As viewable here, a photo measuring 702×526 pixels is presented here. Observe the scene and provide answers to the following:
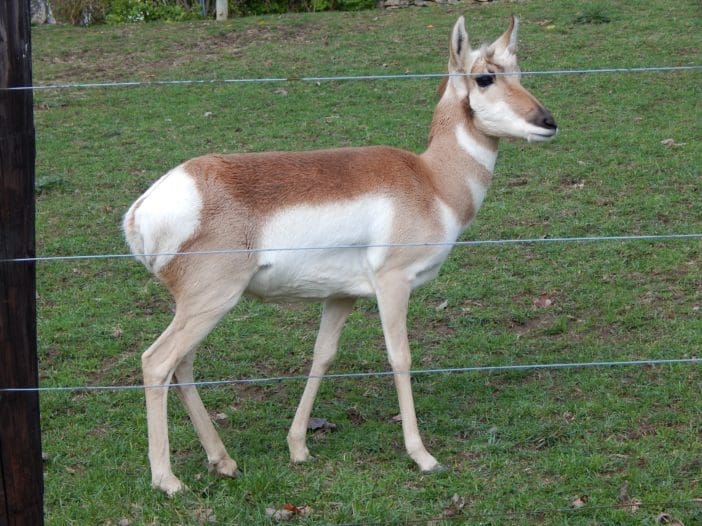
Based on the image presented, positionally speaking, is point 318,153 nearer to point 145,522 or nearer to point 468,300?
point 145,522

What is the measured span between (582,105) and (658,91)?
93 centimetres

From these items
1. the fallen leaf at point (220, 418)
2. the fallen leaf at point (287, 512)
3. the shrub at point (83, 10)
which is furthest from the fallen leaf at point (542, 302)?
the shrub at point (83, 10)

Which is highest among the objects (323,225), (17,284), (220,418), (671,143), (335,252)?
(17,284)

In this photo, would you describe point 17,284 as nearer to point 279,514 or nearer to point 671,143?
point 279,514

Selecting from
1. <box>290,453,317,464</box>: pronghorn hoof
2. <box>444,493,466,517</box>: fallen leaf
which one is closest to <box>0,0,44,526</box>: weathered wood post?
<box>290,453,317,464</box>: pronghorn hoof

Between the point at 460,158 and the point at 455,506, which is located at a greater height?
the point at 460,158

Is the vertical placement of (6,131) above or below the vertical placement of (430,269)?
above

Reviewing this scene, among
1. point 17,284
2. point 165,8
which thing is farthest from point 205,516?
point 165,8

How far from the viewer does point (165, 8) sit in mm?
18406

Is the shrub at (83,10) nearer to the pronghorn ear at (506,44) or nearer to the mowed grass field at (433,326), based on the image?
the mowed grass field at (433,326)

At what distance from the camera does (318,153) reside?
17.5 ft

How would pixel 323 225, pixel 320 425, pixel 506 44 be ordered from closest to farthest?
pixel 323 225 → pixel 506 44 → pixel 320 425

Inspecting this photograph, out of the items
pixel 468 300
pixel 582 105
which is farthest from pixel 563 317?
pixel 582 105

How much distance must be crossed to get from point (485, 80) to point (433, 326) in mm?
2161
